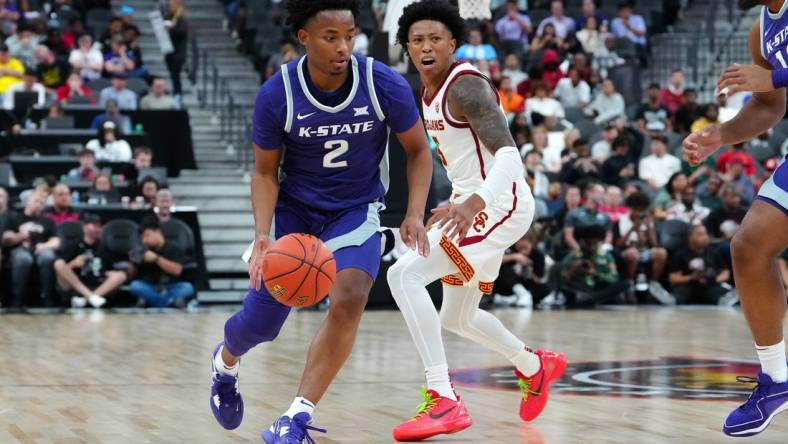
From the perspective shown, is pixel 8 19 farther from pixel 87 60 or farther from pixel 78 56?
pixel 87 60

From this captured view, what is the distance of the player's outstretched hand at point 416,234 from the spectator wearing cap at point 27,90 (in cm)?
1252

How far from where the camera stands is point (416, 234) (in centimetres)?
542

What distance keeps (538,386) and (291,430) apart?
1659 millimetres

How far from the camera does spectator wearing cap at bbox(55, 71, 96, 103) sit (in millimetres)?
17578

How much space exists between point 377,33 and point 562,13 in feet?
27.3

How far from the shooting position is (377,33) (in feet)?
45.4

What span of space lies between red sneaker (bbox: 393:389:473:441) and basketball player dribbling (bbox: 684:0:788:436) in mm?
1148

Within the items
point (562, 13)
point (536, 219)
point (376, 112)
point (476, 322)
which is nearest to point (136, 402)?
point (476, 322)

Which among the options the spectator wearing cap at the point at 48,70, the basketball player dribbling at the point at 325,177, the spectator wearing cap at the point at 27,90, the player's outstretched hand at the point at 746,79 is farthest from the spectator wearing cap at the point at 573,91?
the player's outstretched hand at the point at 746,79

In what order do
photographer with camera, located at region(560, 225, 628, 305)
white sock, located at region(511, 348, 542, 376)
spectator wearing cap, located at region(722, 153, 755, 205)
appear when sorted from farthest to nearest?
spectator wearing cap, located at region(722, 153, 755, 205) < photographer with camera, located at region(560, 225, 628, 305) < white sock, located at region(511, 348, 542, 376)

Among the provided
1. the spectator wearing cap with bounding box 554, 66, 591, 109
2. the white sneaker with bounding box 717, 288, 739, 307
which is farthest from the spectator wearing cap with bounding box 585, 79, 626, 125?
the white sneaker with bounding box 717, 288, 739, 307

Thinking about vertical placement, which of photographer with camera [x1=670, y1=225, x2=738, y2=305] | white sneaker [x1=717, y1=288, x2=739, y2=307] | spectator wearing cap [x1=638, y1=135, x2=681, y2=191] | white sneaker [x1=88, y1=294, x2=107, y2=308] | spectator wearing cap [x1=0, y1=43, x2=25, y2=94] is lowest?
white sneaker [x1=717, y1=288, x2=739, y2=307]

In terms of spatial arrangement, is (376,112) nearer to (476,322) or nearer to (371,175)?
(371,175)

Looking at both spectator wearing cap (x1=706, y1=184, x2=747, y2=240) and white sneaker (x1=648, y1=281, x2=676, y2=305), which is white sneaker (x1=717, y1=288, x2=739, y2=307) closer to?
white sneaker (x1=648, y1=281, x2=676, y2=305)
